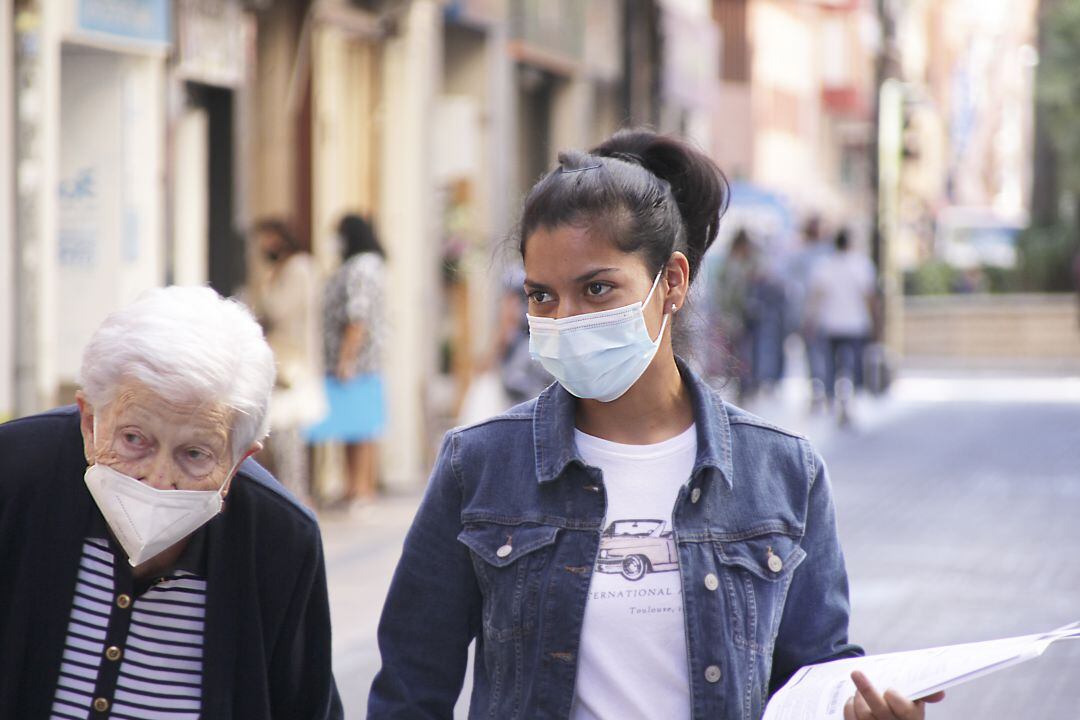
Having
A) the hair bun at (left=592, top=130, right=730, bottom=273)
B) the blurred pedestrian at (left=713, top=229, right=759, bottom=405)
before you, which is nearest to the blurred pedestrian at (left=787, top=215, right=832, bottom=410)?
the blurred pedestrian at (left=713, top=229, right=759, bottom=405)

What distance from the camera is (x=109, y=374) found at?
9.39 ft

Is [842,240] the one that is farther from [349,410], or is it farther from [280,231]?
[280,231]

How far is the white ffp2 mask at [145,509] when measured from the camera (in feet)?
9.24

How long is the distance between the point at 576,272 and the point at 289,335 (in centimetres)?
877

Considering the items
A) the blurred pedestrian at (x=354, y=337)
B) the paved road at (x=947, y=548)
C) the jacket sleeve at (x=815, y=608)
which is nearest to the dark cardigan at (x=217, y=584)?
the jacket sleeve at (x=815, y=608)

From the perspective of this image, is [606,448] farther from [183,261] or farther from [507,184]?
[507,184]

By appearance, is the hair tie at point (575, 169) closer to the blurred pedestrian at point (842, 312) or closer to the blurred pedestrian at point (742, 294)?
the blurred pedestrian at point (842, 312)

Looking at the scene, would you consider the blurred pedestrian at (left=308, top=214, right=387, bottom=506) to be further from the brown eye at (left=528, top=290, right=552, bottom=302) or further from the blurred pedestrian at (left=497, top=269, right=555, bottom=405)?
the brown eye at (left=528, top=290, right=552, bottom=302)

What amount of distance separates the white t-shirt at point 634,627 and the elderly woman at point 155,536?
0.46 metres

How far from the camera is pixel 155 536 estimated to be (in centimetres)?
282

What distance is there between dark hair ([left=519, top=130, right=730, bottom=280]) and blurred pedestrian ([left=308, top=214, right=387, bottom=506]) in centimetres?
897

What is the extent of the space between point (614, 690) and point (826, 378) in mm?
17999

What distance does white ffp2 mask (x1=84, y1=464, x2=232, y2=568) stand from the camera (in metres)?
2.82

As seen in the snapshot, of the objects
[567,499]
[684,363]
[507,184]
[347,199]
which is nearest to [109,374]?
[567,499]
